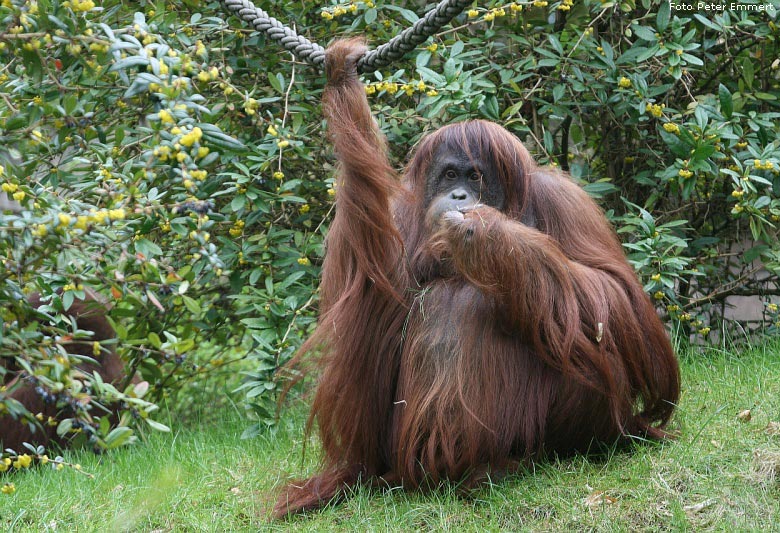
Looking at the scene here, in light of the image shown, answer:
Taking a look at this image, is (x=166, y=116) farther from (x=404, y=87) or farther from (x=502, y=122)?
(x=502, y=122)

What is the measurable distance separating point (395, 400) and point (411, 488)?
0.32 meters

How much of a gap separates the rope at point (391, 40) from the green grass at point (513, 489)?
1.47 m

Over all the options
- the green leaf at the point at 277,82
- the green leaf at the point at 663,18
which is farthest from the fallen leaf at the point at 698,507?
the green leaf at the point at 277,82

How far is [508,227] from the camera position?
3.23m

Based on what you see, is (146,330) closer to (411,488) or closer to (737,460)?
(411,488)

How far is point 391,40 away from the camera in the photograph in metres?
3.18

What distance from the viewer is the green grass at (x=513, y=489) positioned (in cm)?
306

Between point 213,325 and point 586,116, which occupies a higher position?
point 586,116

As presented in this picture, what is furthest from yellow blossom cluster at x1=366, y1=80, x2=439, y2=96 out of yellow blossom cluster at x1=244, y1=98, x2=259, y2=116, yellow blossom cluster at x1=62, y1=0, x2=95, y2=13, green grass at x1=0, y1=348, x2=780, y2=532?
yellow blossom cluster at x1=62, y1=0, x2=95, y2=13

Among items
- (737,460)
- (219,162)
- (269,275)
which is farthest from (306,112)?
(737,460)

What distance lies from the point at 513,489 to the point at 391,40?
1538mm

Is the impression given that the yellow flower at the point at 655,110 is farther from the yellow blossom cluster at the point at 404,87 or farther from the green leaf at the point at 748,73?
the yellow blossom cluster at the point at 404,87

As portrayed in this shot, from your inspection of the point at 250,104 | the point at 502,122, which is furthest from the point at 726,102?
the point at 250,104

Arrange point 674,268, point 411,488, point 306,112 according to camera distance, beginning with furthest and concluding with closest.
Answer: point 306,112
point 674,268
point 411,488
